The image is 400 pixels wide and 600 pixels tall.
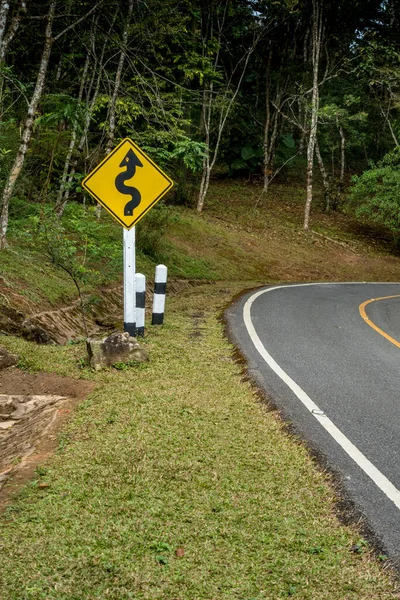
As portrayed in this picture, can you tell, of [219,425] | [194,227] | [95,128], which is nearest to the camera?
[219,425]

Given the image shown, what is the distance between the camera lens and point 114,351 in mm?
6871

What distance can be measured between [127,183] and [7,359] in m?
2.89

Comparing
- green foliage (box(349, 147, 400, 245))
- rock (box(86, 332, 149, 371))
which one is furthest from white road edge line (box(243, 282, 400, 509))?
green foliage (box(349, 147, 400, 245))

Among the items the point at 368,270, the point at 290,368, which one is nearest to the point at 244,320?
the point at 290,368

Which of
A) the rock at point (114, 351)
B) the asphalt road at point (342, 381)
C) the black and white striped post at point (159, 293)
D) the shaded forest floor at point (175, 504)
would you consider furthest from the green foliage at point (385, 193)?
the rock at point (114, 351)

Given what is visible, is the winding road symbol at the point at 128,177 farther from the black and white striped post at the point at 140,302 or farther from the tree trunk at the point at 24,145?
the tree trunk at the point at 24,145

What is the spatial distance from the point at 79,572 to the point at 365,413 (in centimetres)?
350

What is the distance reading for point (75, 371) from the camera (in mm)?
6613

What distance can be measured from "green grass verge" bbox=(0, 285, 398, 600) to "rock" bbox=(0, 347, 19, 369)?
161 centimetres

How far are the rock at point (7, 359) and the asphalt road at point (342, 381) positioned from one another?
2.95m

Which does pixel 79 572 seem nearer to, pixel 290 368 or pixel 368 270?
pixel 290 368

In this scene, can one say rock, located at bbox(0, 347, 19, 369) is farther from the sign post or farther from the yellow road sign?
the yellow road sign

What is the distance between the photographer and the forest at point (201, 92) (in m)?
13.7

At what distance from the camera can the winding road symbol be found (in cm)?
757
